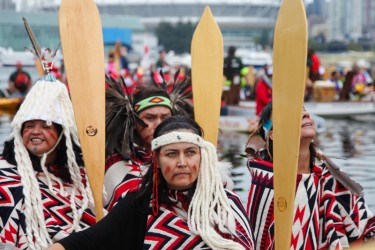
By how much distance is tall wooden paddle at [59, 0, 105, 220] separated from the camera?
204 inches

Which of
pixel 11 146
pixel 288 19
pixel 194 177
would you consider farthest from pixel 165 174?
pixel 11 146

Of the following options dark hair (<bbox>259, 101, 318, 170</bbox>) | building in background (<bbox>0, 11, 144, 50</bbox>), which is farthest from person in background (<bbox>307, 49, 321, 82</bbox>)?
dark hair (<bbox>259, 101, 318, 170</bbox>)

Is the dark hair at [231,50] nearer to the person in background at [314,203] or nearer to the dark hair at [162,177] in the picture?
the person in background at [314,203]

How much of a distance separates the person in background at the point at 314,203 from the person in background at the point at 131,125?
76 centimetres

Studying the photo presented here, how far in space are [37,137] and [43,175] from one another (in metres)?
0.21

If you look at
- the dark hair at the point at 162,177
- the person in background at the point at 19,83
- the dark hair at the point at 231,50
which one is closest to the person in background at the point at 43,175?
the dark hair at the point at 162,177

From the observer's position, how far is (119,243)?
3982mm

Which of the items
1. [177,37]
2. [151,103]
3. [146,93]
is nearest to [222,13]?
[177,37]

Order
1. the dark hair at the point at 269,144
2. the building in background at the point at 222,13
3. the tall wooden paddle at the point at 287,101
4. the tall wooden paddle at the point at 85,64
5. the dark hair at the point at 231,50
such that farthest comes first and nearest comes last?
1. the building in background at the point at 222,13
2. the dark hair at the point at 231,50
3. the tall wooden paddle at the point at 85,64
4. the dark hair at the point at 269,144
5. the tall wooden paddle at the point at 287,101

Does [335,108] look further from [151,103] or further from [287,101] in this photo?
[287,101]

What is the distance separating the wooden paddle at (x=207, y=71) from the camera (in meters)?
5.55

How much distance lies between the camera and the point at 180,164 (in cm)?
391

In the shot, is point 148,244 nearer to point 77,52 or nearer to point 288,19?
point 288,19

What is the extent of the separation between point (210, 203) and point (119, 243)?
43cm
